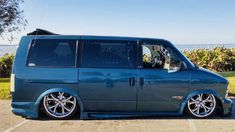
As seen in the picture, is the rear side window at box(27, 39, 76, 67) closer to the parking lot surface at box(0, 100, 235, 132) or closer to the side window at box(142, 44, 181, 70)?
the parking lot surface at box(0, 100, 235, 132)

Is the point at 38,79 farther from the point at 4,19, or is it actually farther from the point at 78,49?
the point at 4,19

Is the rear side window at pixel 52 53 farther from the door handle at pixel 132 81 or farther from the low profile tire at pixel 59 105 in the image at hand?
the door handle at pixel 132 81

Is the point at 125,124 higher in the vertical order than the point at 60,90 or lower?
lower

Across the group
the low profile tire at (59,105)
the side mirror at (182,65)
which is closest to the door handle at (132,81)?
the side mirror at (182,65)

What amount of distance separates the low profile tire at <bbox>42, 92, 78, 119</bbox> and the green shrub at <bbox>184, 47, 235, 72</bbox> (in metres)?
14.3

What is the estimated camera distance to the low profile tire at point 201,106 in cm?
786

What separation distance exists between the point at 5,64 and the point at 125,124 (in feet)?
44.0

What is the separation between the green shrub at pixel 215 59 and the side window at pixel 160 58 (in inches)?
518

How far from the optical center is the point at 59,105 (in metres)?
7.70

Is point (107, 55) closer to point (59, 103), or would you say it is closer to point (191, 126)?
point (59, 103)

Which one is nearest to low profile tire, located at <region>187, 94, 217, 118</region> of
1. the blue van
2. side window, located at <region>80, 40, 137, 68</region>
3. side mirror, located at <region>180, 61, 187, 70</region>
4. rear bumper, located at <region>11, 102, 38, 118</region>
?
the blue van

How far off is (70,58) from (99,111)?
124 cm

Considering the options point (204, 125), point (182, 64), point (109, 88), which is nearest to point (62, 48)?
point (109, 88)

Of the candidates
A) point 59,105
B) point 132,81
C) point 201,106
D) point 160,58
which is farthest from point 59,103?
point 201,106
